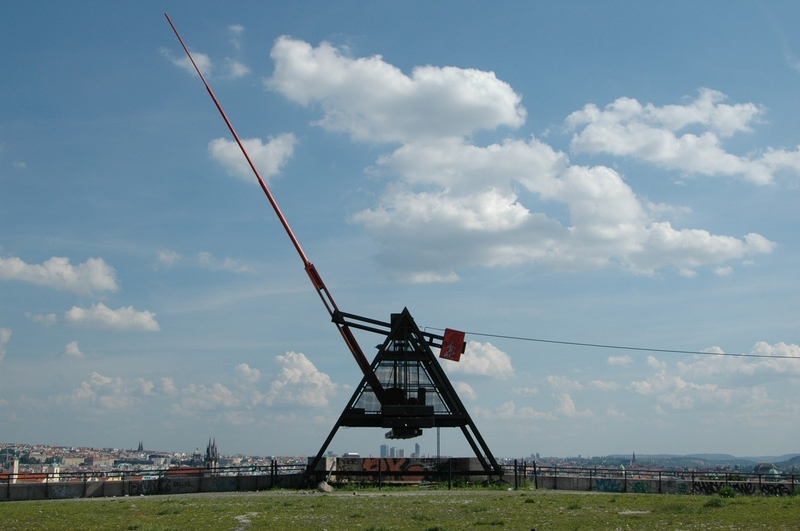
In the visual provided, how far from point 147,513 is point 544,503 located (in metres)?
14.6

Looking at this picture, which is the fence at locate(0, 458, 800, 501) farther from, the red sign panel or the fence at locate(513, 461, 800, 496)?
the red sign panel

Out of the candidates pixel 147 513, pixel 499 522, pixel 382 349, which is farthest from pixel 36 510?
pixel 382 349

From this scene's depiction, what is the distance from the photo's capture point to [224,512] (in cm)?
2588

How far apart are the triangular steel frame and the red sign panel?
51 centimetres

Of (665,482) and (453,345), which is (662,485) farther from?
(453,345)

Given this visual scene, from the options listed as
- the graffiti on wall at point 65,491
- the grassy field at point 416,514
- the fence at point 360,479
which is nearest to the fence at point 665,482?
the fence at point 360,479

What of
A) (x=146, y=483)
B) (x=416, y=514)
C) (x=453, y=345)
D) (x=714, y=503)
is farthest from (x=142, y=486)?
(x=714, y=503)

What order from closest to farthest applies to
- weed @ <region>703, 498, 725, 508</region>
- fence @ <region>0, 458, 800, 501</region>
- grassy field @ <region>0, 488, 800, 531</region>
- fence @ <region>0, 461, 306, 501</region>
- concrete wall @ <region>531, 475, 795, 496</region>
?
grassy field @ <region>0, 488, 800, 531</region> < weed @ <region>703, 498, 725, 508</region> < concrete wall @ <region>531, 475, 795, 496</region> < fence @ <region>0, 461, 306, 501</region> < fence @ <region>0, 458, 800, 501</region>

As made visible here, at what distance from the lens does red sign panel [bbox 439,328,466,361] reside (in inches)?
1705

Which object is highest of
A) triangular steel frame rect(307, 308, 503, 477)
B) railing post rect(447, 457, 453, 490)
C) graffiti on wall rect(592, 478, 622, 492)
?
triangular steel frame rect(307, 308, 503, 477)

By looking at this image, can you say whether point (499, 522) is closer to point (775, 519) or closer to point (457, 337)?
point (775, 519)

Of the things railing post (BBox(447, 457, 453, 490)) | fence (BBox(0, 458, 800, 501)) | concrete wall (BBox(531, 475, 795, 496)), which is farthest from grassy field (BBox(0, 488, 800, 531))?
concrete wall (BBox(531, 475, 795, 496))

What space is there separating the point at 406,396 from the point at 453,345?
13.1 ft

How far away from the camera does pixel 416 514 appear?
23.8 metres
